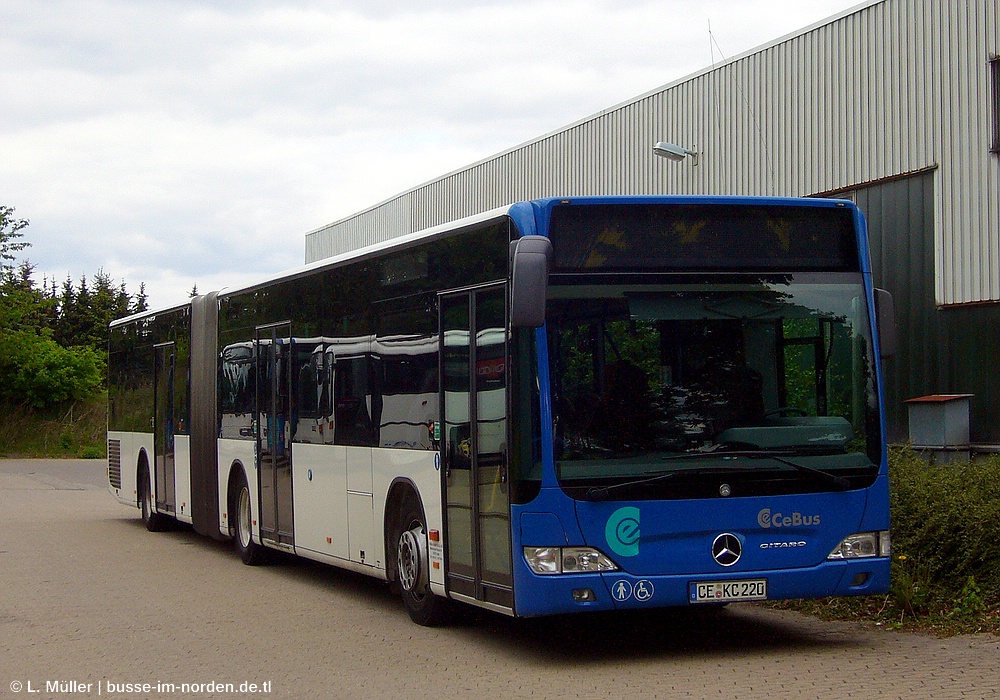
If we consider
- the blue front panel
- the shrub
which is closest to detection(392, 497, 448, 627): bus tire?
the blue front panel

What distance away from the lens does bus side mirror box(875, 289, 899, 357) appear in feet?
31.2

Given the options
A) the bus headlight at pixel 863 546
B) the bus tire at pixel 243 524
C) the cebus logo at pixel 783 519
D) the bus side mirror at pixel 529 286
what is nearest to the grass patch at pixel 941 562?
the bus headlight at pixel 863 546

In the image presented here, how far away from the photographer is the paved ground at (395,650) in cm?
818

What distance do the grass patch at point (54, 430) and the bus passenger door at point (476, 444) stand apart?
143ft

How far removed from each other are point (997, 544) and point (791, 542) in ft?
7.26

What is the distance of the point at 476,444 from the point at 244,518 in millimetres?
7208

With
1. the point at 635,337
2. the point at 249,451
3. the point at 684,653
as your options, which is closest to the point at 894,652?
the point at 684,653

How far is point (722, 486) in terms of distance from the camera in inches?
350

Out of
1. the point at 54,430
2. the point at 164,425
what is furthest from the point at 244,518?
the point at 54,430

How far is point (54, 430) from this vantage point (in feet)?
177

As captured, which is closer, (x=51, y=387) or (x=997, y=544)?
(x=997, y=544)

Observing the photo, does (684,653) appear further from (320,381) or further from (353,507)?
(320,381)

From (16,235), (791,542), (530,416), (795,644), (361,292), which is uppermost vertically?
(16,235)

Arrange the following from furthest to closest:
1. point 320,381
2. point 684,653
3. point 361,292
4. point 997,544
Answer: point 320,381
point 361,292
point 997,544
point 684,653
